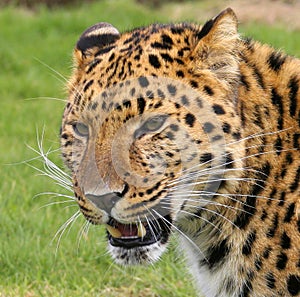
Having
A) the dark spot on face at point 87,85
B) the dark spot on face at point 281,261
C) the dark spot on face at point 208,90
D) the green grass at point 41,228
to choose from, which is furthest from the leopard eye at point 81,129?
the green grass at point 41,228

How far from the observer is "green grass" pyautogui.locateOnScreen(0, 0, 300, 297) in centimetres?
677

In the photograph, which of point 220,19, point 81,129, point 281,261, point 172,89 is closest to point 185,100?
point 172,89

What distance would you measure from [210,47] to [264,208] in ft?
3.17

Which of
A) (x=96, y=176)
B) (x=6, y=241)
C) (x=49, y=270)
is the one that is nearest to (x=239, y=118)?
(x=96, y=176)

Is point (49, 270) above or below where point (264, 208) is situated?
below

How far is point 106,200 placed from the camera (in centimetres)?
473

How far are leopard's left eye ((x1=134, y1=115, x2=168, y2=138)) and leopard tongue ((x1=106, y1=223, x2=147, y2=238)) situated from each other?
55 centimetres

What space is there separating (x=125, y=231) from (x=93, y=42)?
49.7 inches

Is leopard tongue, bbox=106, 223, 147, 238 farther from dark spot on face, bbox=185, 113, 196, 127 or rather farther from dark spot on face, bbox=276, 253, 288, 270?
dark spot on face, bbox=276, 253, 288, 270

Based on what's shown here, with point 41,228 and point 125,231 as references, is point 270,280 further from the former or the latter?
point 41,228

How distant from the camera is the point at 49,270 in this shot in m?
7.10

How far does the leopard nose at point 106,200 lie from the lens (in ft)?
15.5

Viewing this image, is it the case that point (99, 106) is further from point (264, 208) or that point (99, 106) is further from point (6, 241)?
point (6, 241)

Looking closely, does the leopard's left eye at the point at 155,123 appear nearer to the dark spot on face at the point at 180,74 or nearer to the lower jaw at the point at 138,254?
the dark spot on face at the point at 180,74
